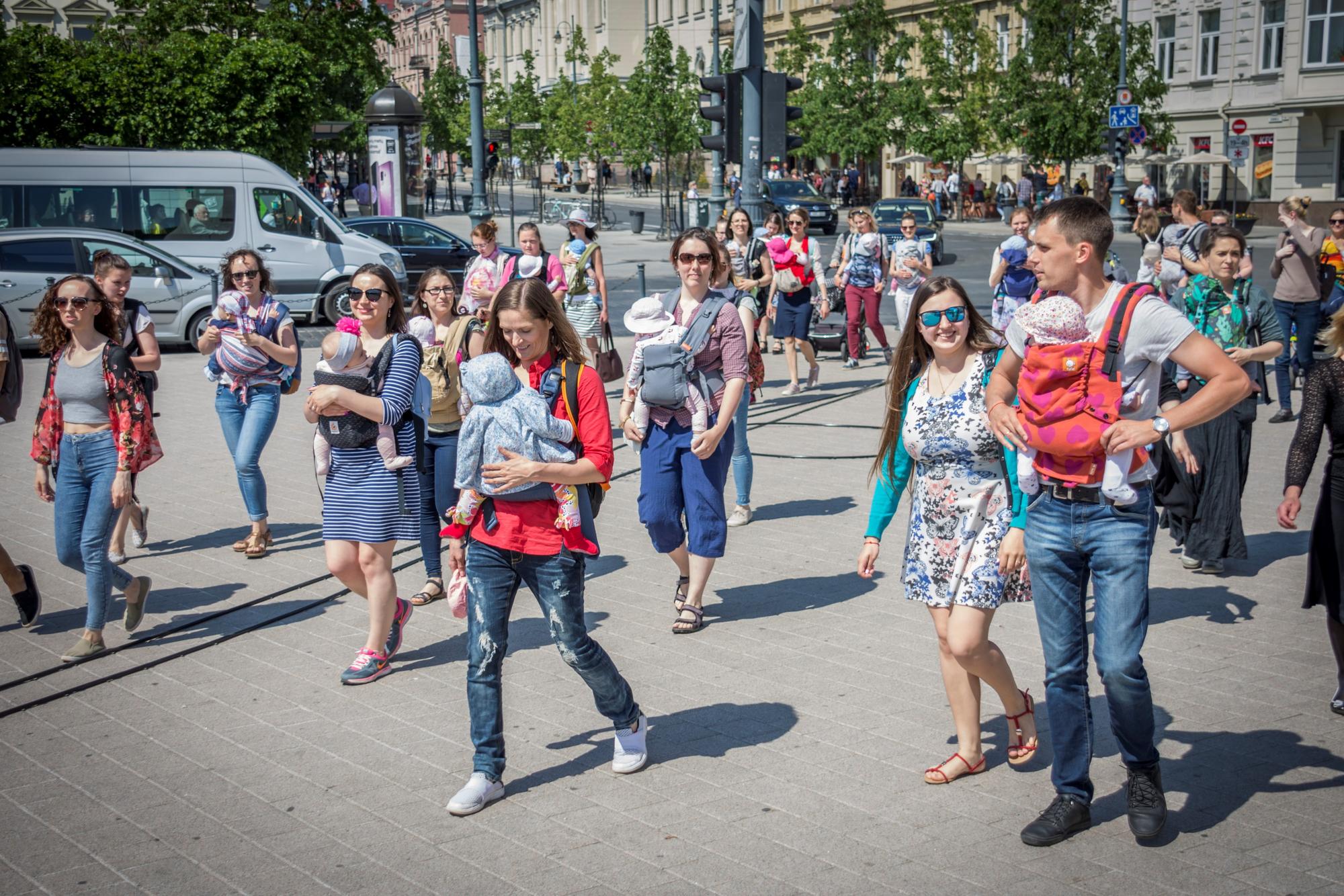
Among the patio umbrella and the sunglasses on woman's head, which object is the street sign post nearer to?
the patio umbrella

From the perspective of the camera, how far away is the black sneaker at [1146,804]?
4250 mm

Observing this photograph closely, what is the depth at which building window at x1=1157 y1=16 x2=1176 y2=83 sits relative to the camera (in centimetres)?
4778

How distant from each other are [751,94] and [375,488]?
8744 mm

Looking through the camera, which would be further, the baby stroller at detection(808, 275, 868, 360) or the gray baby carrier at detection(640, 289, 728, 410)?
the baby stroller at detection(808, 275, 868, 360)

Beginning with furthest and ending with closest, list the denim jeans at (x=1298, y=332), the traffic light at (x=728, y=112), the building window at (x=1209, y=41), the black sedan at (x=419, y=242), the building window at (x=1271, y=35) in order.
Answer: the building window at (x=1209, y=41) → the building window at (x=1271, y=35) → the black sedan at (x=419, y=242) → the traffic light at (x=728, y=112) → the denim jeans at (x=1298, y=332)

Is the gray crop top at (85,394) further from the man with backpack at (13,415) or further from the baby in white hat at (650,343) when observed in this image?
the baby in white hat at (650,343)

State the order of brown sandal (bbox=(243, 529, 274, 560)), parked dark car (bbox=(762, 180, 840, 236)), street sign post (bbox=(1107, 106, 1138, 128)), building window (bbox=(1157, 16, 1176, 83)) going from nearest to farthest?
brown sandal (bbox=(243, 529, 274, 560))
street sign post (bbox=(1107, 106, 1138, 128))
parked dark car (bbox=(762, 180, 840, 236))
building window (bbox=(1157, 16, 1176, 83))

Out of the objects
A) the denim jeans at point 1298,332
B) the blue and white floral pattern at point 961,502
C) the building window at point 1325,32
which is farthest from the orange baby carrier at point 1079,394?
the building window at point 1325,32

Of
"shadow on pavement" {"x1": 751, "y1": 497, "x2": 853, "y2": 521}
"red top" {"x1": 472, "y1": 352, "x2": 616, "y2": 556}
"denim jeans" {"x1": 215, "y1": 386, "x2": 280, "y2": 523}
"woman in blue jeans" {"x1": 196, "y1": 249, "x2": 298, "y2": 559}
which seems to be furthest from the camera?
"shadow on pavement" {"x1": 751, "y1": 497, "x2": 853, "y2": 521}

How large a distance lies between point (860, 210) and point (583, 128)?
3709 cm

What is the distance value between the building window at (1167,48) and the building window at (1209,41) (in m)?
1.23

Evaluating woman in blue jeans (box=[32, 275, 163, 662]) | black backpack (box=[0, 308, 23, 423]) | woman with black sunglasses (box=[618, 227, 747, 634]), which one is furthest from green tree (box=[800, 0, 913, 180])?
woman in blue jeans (box=[32, 275, 163, 662])

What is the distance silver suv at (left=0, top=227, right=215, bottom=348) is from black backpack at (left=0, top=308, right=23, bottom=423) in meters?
10.1

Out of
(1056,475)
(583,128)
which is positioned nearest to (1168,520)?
(1056,475)
